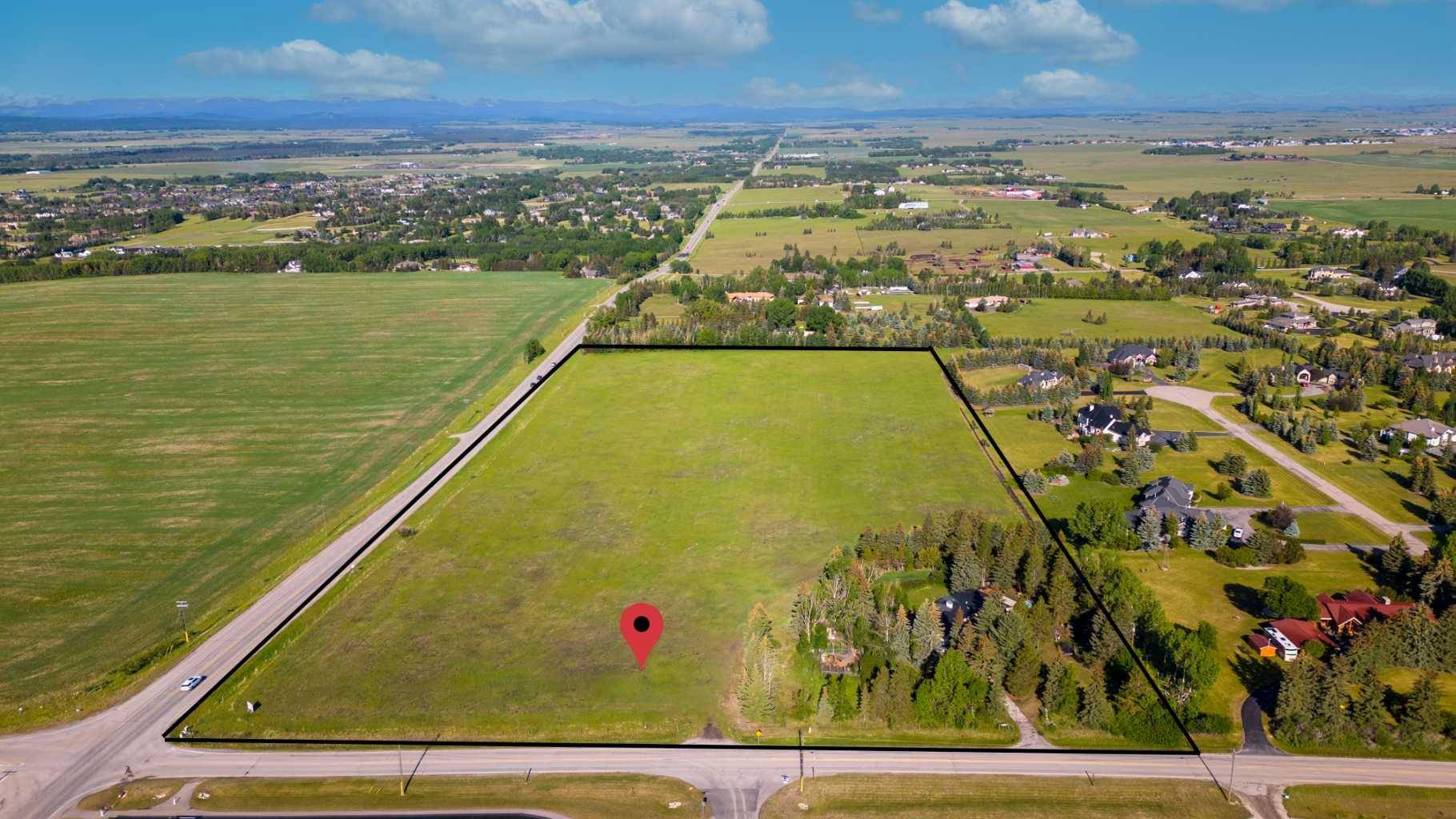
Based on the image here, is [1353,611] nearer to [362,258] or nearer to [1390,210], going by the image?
[362,258]

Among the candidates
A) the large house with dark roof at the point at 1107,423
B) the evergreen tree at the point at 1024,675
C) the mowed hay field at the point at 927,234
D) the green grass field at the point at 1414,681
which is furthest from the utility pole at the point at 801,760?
the mowed hay field at the point at 927,234

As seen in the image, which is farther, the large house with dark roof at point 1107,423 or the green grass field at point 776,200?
the green grass field at point 776,200

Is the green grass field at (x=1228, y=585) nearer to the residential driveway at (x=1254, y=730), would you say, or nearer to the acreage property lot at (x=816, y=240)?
the residential driveway at (x=1254, y=730)

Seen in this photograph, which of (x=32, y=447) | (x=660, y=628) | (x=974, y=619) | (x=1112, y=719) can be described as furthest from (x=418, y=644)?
(x=32, y=447)

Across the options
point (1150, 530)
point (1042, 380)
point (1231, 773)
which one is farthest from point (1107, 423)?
point (1231, 773)

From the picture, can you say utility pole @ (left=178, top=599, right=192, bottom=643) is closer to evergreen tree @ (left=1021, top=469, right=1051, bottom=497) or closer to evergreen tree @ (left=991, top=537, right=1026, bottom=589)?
evergreen tree @ (left=991, top=537, right=1026, bottom=589)

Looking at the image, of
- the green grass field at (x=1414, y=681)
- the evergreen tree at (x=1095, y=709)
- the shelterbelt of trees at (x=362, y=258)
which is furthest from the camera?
the shelterbelt of trees at (x=362, y=258)
